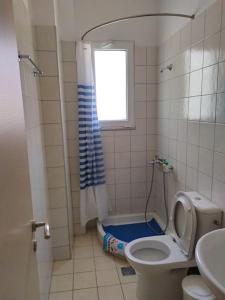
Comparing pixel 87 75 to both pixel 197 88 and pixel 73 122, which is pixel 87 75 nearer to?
pixel 73 122

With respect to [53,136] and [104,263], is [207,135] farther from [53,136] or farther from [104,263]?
[104,263]

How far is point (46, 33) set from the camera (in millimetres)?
1819

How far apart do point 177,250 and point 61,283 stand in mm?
1056

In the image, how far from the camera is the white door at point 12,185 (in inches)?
24.2

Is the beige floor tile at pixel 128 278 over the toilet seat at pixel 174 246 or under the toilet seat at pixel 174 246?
under

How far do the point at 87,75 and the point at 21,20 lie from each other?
3.25 feet

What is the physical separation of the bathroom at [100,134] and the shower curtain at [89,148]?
0.04 meters

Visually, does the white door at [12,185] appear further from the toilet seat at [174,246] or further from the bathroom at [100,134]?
the toilet seat at [174,246]

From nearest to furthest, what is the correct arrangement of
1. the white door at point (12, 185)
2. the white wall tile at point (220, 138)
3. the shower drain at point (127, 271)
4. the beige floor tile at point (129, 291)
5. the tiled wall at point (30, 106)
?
the white door at point (12, 185)
the tiled wall at point (30, 106)
the white wall tile at point (220, 138)
the beige floor tile at point (129, 291)
the shower drain at point (127, 271)

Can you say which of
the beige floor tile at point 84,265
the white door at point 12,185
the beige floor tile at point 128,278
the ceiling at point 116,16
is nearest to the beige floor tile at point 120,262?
the beige floor tile at point 128,278

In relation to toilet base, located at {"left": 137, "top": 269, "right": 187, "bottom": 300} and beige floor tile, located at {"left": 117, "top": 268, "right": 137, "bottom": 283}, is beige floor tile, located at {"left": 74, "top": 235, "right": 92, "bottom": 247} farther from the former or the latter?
toilet base, located at {"left": 137, "top": 269, "right": 187, "bottom": 300}

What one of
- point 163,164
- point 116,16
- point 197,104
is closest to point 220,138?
point 197,104

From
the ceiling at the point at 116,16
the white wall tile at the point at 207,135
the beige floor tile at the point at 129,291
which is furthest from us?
the ceiling at the point at 116,16

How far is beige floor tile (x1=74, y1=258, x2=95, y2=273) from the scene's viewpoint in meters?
2.09
